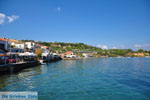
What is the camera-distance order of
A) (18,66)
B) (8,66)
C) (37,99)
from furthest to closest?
(18,66) → (8,66) → (37,99)

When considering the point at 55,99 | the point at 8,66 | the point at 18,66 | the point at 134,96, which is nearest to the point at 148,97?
the point at 134,96

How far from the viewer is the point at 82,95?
12273 mm

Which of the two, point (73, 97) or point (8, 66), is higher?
point (8, 66)

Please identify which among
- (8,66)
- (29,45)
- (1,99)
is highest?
(29,45)

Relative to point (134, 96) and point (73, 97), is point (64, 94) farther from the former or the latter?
point (134, 96)

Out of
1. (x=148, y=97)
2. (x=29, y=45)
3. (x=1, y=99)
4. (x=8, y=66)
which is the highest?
(x=29, y=45)

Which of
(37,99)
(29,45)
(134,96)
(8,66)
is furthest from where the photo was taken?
(29,45)

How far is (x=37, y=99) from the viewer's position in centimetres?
1088

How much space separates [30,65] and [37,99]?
94.8 ft

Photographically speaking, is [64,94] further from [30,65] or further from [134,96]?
[30,65]

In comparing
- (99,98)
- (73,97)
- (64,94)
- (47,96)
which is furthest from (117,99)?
(47,96)

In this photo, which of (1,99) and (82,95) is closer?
(1,99)

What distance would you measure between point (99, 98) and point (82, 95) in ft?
5.66

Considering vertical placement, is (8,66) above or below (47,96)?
above
